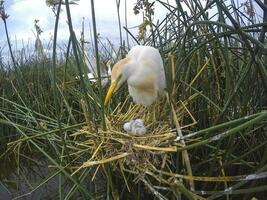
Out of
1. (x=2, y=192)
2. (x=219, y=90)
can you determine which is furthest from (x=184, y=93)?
(x=2, y=192)

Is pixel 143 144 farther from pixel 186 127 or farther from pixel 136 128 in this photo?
pixel 186 127

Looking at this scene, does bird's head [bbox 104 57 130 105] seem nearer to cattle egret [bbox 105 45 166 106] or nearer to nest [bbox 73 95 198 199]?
cattle egret [bbox 105 45 166 106]

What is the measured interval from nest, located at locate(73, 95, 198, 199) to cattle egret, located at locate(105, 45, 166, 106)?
0.27 ft

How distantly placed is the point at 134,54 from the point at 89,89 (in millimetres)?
376

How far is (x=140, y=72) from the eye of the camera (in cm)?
88

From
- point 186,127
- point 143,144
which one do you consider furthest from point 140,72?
point 186,127

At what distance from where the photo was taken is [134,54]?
0.91 m

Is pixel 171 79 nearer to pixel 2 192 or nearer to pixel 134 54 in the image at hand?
pixel 134 54

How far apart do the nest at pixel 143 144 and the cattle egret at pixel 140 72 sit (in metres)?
0.08

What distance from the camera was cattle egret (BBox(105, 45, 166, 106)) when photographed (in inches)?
34.5

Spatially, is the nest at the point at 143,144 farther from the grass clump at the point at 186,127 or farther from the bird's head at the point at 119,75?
the bird's head at the point at 119,75

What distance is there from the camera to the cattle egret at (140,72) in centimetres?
88

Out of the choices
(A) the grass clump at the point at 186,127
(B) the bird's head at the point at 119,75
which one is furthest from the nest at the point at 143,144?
(B) the bird's head at the point at 119,75

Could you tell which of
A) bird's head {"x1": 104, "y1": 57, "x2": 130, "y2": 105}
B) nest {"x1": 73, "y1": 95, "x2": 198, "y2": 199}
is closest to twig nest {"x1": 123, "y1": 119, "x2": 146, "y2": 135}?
nest {"x1": 73, "y1": 95, "x2": 198, "y2": 199}
